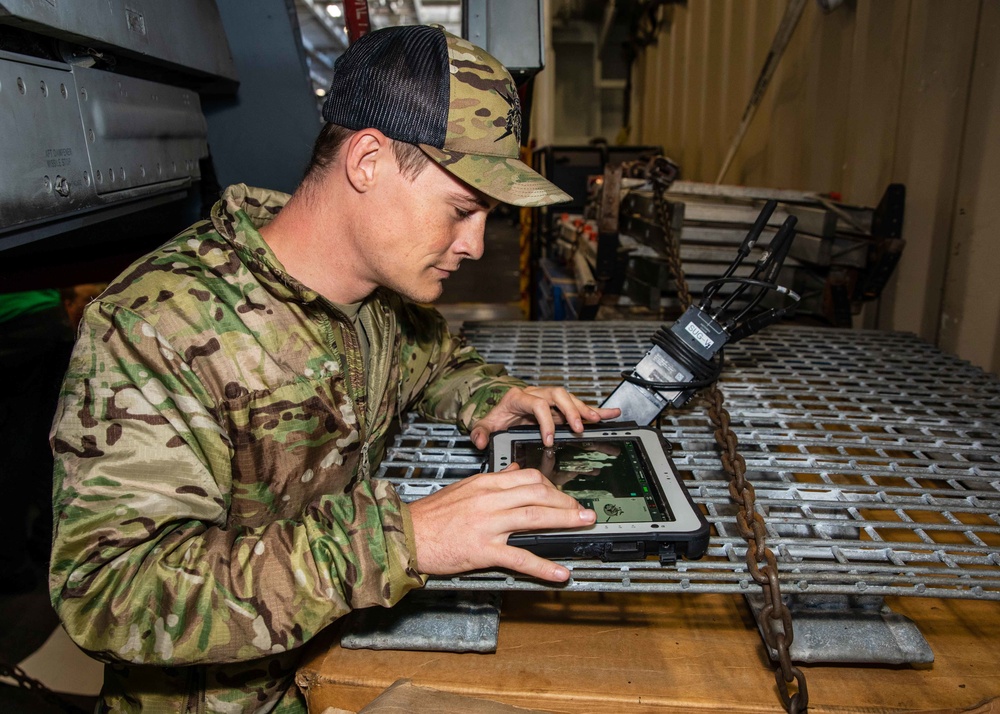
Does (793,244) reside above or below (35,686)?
above

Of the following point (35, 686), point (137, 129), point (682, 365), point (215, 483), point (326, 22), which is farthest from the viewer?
point (326, 22)

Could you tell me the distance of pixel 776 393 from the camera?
1.68 metres

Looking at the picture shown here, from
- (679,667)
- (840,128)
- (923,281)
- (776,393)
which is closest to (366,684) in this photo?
(679,667)

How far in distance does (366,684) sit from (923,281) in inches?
97.6

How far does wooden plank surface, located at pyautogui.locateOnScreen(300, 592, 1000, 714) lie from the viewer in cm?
94

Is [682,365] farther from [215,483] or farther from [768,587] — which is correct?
[215,483]

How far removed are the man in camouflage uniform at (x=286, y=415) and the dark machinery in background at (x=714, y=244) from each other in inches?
46.6

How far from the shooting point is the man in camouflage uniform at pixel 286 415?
90 cm

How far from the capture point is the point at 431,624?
3.43 feet

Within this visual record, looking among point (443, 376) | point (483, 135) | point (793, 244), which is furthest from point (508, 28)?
point (793, 244)

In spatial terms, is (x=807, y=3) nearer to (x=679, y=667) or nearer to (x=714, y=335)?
(x=714, y=335)

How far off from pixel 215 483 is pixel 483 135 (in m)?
0.72

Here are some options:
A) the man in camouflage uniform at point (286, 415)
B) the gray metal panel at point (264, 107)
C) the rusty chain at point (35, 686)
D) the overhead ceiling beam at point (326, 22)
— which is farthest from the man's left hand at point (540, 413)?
the overhead ceiling beam at point (326, 22)

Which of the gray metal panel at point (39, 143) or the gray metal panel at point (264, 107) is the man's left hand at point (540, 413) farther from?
the gray metal panel at point (264, 107)
